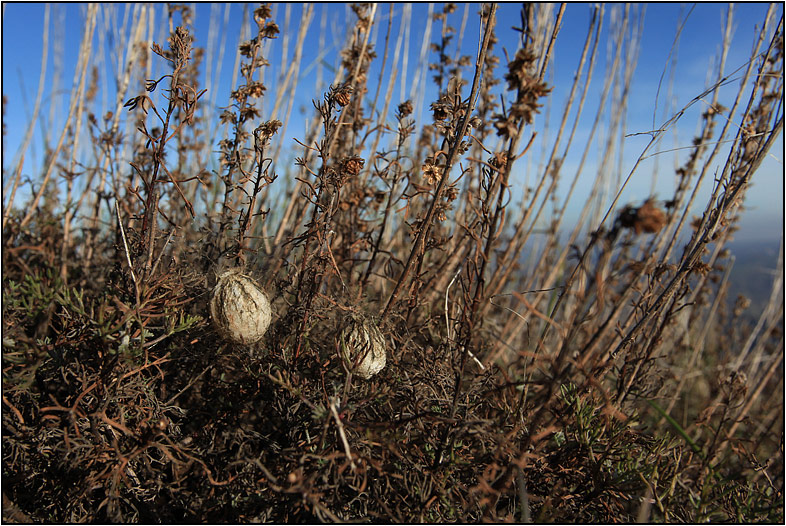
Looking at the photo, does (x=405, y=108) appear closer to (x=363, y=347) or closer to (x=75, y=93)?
(x=363, y=347)

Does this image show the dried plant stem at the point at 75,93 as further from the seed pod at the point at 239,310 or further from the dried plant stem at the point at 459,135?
the dried plant stem at the point at 459,135

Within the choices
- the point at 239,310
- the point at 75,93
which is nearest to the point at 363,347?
the point at 239,310

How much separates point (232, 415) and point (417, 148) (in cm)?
113

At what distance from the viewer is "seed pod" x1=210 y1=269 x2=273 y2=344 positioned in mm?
776

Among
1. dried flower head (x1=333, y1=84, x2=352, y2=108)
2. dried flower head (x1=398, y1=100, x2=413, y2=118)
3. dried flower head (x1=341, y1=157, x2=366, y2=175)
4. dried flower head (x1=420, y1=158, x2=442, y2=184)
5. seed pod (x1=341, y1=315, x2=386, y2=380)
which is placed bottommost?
seed pod (x1=341, y1=315, x2=386, y2=380)

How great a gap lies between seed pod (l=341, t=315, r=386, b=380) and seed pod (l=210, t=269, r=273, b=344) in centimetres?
14

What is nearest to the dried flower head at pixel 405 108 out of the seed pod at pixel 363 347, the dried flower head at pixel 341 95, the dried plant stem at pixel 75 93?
the dried flower head at pixel 341 95

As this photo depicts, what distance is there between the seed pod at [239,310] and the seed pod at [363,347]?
0.14 meters

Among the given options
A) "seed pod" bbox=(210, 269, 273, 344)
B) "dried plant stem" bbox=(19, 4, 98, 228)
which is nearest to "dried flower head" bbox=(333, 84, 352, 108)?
"seed pod" bbox=(210, 269, 273, 344)

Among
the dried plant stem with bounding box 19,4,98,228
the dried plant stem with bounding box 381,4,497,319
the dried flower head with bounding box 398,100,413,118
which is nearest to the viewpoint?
the dried plant stem with bounding box 381,4,497,319

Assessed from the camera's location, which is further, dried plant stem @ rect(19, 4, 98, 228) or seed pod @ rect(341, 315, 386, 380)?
dried plant stem @ rect(19, 4, 98, 228)

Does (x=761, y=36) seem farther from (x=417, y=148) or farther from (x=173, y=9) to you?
(x=173, y=9)

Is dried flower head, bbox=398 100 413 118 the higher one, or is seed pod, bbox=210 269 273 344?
dried flower head, bbox=398 100 413 118

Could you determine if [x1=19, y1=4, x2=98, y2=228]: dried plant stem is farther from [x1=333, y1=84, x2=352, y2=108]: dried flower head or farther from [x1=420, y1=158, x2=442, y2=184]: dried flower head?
[x1=420, y1=158, x2=442, y2=184]: dried flower head
